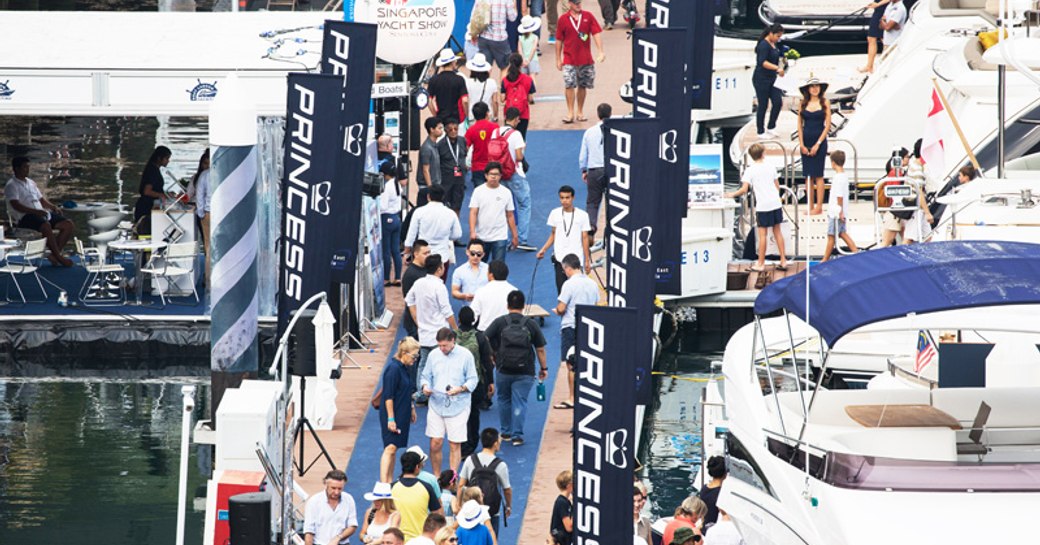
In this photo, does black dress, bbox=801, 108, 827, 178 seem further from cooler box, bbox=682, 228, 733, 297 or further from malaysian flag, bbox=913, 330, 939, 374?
malaysian flag, bbox=913, 330, 939, 374

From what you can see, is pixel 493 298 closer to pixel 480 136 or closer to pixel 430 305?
pixel 430 305

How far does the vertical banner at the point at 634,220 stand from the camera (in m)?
15.6

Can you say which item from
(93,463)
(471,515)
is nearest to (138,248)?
(93,463)

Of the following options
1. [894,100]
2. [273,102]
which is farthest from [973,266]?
[894,100]

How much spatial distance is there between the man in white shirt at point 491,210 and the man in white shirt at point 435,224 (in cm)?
72

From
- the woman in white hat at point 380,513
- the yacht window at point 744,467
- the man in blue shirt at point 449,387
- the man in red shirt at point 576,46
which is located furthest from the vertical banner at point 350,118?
the man in red shirt at point 576,46

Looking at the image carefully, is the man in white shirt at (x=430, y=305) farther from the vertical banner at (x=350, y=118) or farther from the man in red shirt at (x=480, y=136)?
the man in red shirt at (x=480, y=136)

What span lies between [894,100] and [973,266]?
15340mm

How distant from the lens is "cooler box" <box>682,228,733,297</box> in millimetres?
21734

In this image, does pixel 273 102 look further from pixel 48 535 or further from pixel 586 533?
pixel 586 533

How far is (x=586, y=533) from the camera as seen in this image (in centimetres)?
1366

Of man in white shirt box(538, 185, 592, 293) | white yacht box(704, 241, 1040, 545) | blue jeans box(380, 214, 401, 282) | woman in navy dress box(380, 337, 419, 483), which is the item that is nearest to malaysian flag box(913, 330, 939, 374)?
white yacht box(704, 241, 1040, 545)

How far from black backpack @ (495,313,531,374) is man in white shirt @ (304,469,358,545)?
2883 millimetres

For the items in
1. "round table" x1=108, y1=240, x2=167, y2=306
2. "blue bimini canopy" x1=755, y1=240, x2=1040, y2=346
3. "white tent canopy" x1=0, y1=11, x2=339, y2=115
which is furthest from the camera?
"round table" x1=108, y1=240, x2=167, y2=306
